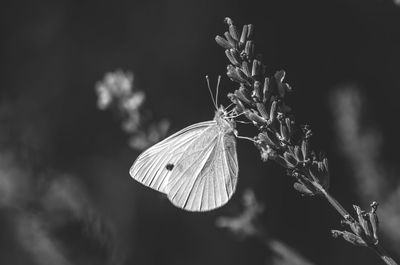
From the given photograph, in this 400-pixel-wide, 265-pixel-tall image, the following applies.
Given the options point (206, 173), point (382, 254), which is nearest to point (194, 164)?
point (206, 173)

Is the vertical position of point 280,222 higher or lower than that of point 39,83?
lower

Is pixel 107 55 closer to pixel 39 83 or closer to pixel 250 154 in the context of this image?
pixel 39 83

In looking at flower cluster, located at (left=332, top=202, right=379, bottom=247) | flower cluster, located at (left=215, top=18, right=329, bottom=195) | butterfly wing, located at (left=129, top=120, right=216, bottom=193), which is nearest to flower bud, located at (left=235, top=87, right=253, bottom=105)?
flower cluster, located at (left=215, top=18, right=329, bottom=195)

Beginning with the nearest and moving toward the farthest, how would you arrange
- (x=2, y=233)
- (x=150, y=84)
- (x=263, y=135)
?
(x=263, y=135) → (x=2, y=233) → (x=150, y=84)

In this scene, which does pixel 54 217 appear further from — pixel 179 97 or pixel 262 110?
pixel 179 97

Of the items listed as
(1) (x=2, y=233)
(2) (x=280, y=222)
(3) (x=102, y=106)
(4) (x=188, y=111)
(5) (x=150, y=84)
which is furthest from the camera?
(5) (x=150, y=84)

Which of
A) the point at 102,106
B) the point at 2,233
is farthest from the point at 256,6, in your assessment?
the point at 2,233

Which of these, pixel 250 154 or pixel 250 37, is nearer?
pixel 250 37
